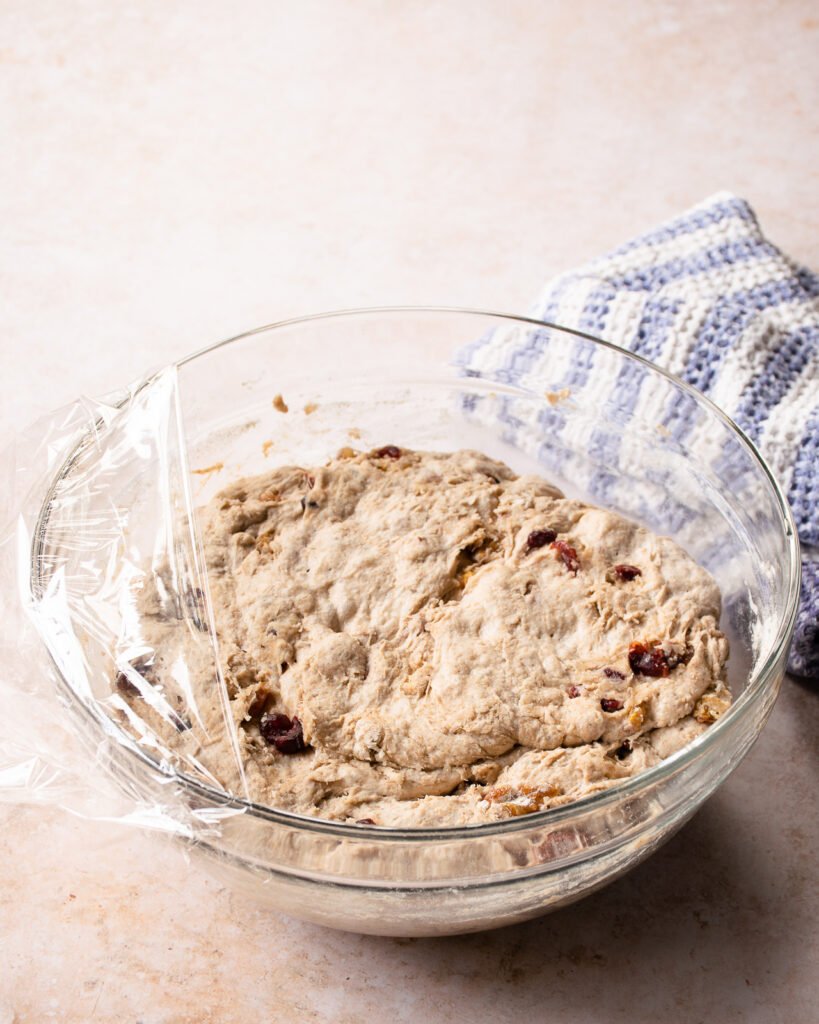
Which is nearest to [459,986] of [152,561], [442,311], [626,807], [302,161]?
[626,807]

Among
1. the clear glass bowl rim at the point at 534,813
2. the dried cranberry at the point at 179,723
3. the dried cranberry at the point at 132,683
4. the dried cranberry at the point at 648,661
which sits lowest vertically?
the dried cranberry at the point at 648,661

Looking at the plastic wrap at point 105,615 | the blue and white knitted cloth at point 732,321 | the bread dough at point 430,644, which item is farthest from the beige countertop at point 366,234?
the blue and white knitted cloth at point 732,321

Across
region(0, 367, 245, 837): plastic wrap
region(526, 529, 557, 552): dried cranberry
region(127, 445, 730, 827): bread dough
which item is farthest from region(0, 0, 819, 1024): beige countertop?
region(526, 529, 557, 552): dried cranberry

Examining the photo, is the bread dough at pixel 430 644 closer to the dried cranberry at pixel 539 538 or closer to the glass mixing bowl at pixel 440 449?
the dried cranberry at pixel 539 538

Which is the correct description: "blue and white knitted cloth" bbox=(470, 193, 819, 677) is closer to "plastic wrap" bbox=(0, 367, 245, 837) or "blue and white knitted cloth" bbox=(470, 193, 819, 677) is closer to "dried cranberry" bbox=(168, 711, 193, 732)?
"plastic wrap" bbox=(0, 367, 245, 837)

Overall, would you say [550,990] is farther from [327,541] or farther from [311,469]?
[311,469]

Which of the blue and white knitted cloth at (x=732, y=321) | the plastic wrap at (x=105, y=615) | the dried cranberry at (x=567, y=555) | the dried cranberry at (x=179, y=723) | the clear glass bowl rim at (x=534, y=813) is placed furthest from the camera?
the blue and white knitted cloth at (x=732, y=321)

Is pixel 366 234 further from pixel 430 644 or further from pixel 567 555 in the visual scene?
pixel 430 644
